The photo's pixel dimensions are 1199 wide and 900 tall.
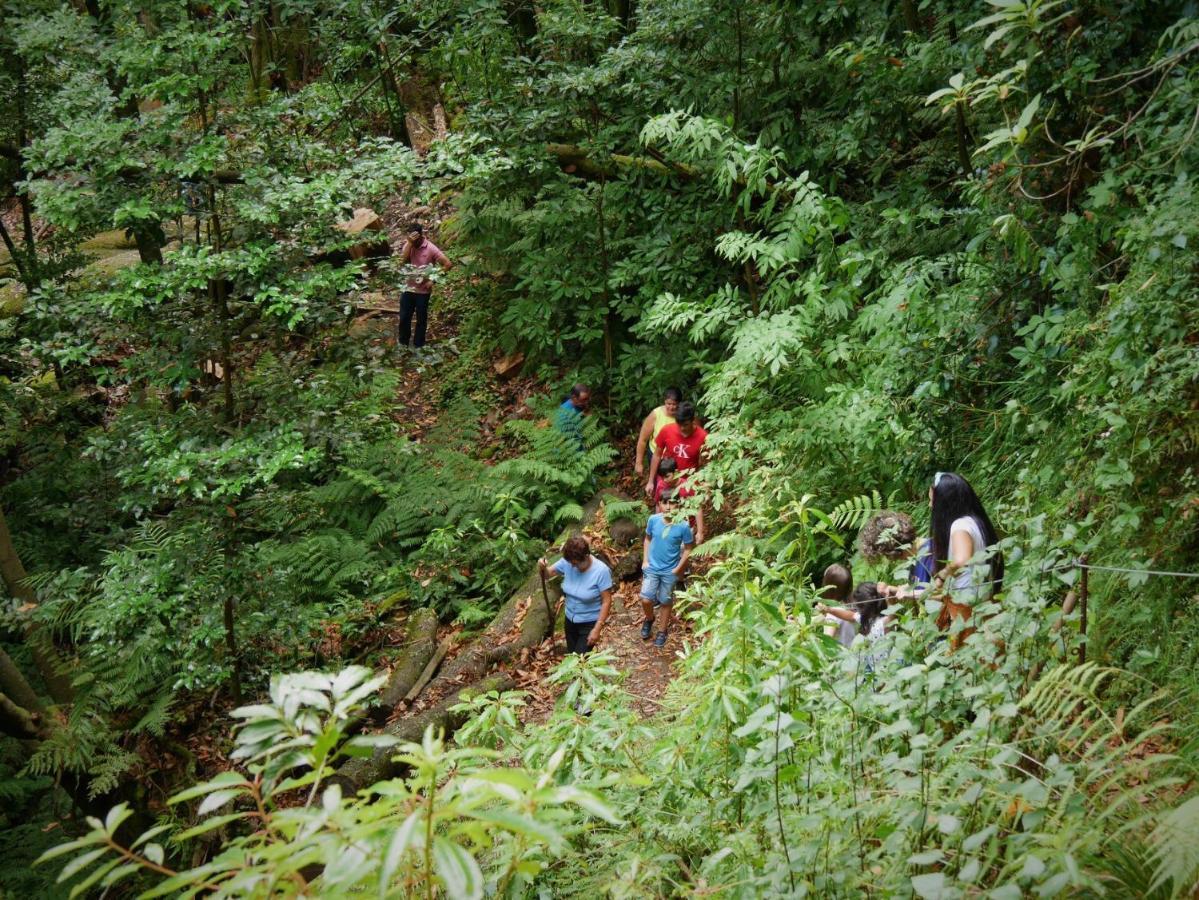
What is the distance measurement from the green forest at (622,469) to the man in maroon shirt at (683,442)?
0.04 metres

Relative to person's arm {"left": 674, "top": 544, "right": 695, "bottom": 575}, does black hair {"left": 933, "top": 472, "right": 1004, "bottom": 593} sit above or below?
above

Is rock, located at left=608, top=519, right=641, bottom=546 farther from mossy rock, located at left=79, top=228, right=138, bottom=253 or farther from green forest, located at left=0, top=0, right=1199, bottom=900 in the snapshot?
mossy rock, located at left=79, top=228, right=138, bottom=253

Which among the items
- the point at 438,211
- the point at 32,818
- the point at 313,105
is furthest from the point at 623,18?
the point at 32,818

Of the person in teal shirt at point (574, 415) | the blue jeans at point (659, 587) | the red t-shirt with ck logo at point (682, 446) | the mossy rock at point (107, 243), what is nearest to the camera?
the blue jeans at point (659, 587)

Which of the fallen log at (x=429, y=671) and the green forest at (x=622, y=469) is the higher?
the green forest at (x=622, y=469)

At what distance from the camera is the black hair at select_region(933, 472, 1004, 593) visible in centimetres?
432

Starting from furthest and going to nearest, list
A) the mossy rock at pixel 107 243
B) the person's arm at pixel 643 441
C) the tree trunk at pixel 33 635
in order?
the mossy rock at pixel 107 243
the person's arm at pixel 643 441
the tree trunk at pixel 33 635

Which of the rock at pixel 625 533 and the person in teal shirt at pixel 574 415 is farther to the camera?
the person in teal shirt at pixel 574 415

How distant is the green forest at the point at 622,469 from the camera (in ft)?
8.27

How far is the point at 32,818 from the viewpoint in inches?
311

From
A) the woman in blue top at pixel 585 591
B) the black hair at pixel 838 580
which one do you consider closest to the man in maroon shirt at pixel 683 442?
the woman in blue top at pixel 585 591

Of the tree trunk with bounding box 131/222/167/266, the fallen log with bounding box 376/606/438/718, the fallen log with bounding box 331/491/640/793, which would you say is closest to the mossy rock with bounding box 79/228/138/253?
the tree trunk with bounding box 131/222/167/266

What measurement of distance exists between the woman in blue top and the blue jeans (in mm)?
696

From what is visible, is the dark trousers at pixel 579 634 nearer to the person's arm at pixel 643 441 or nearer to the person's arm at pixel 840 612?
the person's arm at pixel 643 441
